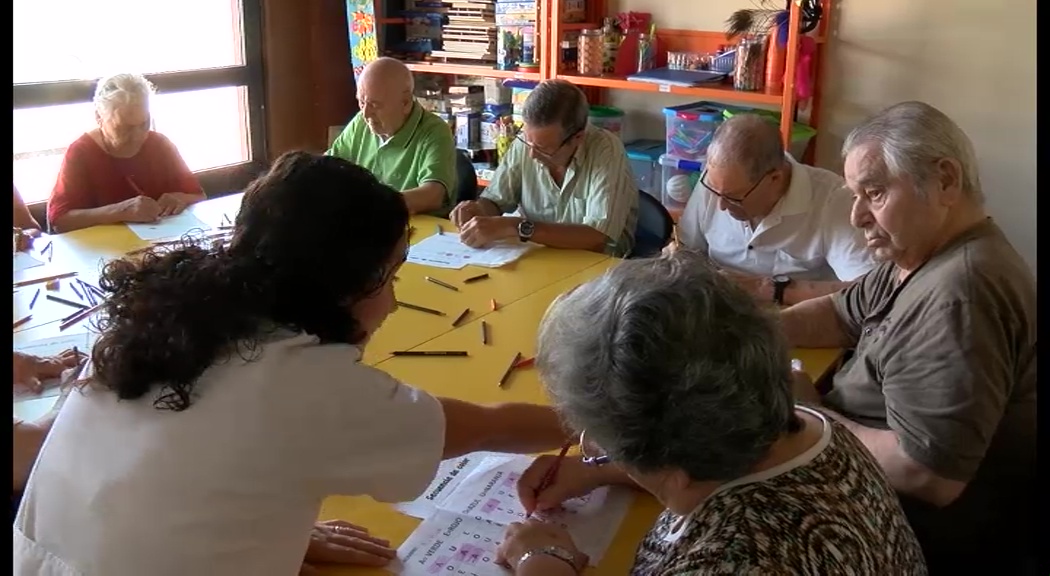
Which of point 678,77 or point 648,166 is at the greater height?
point 678,77

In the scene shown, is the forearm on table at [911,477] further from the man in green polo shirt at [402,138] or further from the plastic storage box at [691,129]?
the plastic storage box at [691,129]

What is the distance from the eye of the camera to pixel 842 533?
0.94 metres

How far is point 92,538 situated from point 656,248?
2.07m

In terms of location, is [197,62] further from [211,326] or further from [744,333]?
[744,333]

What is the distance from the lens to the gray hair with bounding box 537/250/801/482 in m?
0.93

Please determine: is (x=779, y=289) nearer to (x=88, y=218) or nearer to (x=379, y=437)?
(x=379, y=437)

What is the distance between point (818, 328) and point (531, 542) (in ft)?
3.28

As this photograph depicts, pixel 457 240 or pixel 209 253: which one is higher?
pixel 209 253

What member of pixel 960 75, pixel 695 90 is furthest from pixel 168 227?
pixel 960 75

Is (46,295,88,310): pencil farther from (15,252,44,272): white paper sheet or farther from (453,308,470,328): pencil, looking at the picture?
(453,308,470,328): pencil

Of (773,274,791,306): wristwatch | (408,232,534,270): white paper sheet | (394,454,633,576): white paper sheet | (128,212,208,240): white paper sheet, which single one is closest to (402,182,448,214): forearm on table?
(408,232,534,270): white paper sheet

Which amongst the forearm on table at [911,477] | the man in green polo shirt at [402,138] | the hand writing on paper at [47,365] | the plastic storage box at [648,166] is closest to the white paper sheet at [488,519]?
the forearm on table at [911,477]

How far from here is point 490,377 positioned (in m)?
1.79

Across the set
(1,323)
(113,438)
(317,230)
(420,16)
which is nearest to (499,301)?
(317,230)
